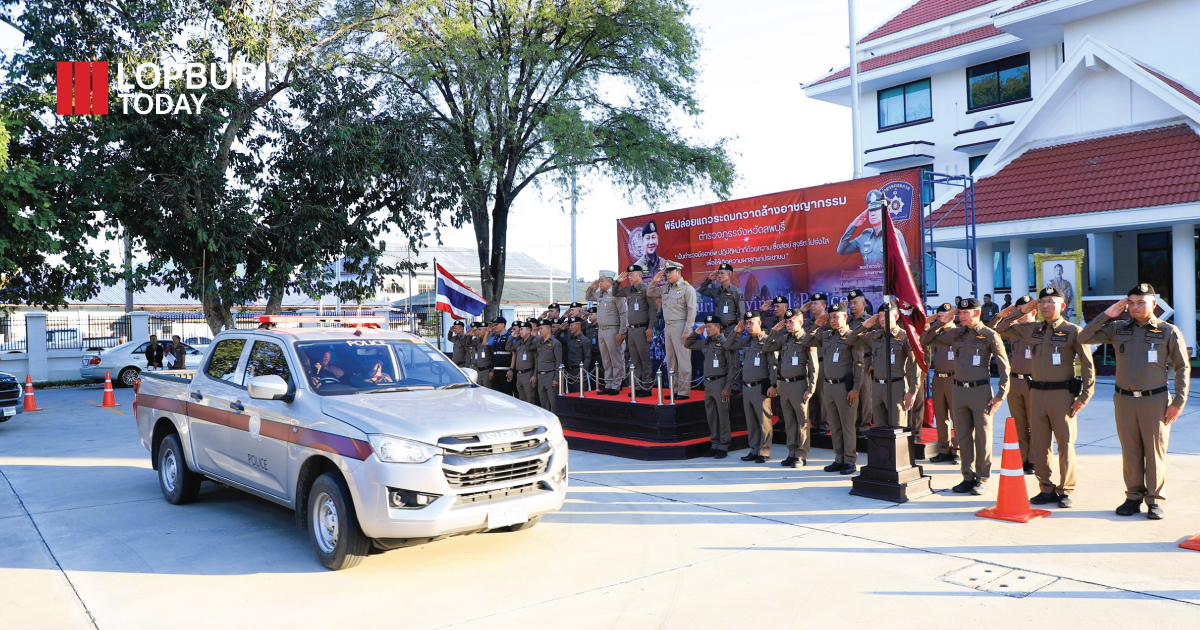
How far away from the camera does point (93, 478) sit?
10.0 m

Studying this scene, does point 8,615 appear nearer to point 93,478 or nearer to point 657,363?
point 93,478

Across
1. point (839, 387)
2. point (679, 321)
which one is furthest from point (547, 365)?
point (839, 387)

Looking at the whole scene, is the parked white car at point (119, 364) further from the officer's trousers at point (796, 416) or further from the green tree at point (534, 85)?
the officer's trousers at point (796, 416)

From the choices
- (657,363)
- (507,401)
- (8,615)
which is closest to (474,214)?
(657,363)

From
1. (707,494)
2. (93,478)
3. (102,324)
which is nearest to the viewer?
(707,494)

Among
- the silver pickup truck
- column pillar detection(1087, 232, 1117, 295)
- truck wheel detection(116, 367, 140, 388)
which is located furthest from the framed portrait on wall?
truck wheel detection(116, 367, 140, 388)

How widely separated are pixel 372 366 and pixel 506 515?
199 centimetres

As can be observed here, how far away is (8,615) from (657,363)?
10230mm

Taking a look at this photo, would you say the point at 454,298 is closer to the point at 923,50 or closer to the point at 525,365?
the point at 525,365

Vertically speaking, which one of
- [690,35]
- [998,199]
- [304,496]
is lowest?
[304,496]

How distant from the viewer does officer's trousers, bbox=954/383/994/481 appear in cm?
830

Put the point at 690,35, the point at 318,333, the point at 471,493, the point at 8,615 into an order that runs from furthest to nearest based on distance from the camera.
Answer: the point at 690,35, the point at 318,333, the point at 471,493, the point at 8,615

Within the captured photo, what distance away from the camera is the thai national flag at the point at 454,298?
17859 millimetres

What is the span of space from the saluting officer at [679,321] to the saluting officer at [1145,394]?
222 inches
